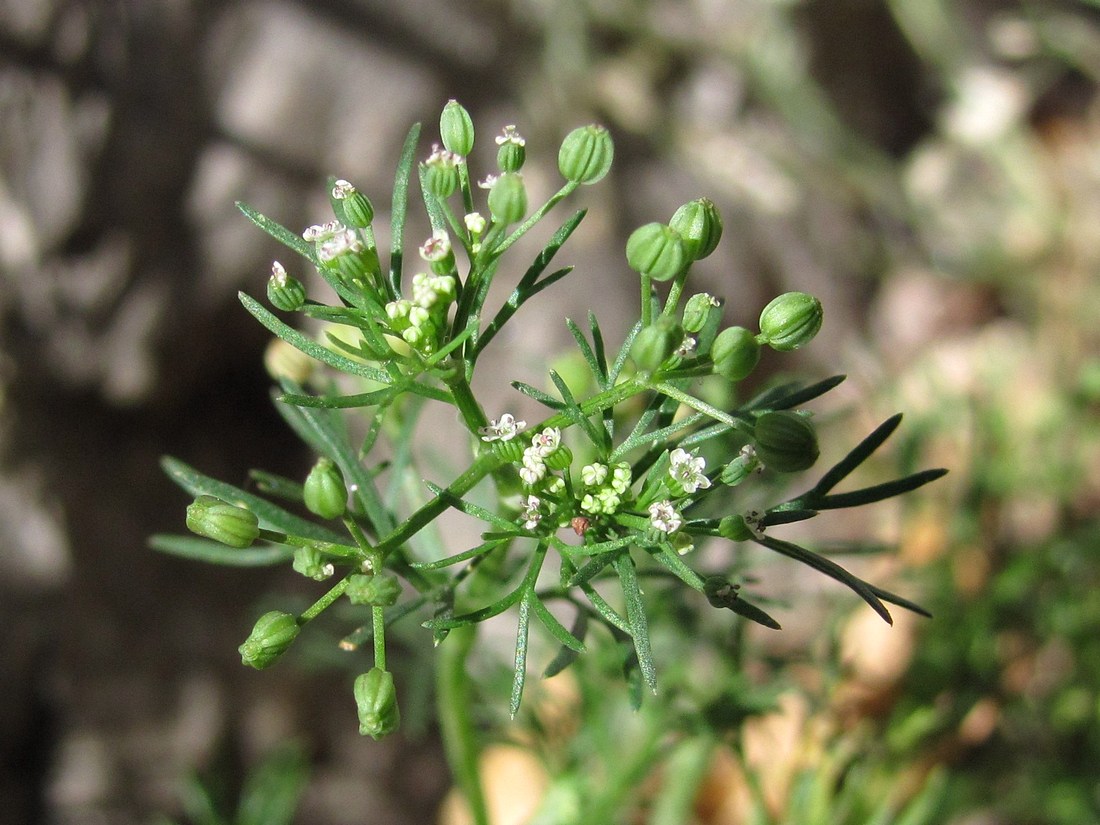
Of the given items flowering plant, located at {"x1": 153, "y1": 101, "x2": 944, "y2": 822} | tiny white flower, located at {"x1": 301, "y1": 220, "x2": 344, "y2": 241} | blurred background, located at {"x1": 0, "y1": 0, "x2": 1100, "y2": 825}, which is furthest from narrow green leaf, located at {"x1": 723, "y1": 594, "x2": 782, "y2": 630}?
blurred background, located at {"x1": 0, "y1": 0, "x2": 1100, "y2": 825}

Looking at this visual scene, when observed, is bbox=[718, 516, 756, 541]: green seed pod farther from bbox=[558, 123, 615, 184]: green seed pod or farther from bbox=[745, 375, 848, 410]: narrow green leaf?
bbox=[558, 123, 615, 184]: green seed pod

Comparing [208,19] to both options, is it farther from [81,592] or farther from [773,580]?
[773,580]

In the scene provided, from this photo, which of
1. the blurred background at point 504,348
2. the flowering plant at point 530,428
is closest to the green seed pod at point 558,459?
the flowering plant at point 530,428

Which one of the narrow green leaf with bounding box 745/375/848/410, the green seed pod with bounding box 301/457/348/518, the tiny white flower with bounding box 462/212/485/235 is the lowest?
the green seed pod with bounding box 301/457/348/518

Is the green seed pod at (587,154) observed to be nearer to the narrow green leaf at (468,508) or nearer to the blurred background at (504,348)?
the narrow green leaf at (468,508)

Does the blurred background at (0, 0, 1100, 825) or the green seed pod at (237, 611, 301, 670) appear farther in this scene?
the blurred background at (0, 0, 1100, 825)

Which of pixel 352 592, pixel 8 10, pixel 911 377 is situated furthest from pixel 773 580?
pixel 8 10

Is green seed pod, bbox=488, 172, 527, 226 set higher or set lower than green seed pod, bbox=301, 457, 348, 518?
higher

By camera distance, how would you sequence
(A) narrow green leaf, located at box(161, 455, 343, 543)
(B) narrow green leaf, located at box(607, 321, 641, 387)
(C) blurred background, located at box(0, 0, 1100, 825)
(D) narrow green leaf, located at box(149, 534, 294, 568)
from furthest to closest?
(C) blurred background, located at box(0, 0, 1100, 825) → (D) narrow green leaf, located at box(149, 534, 294, 568) → (A) narrow green leaf, located at box(161, 455, 343, 543) → (B) narrow green leaf, located at box(607, 321, 641, 387)
